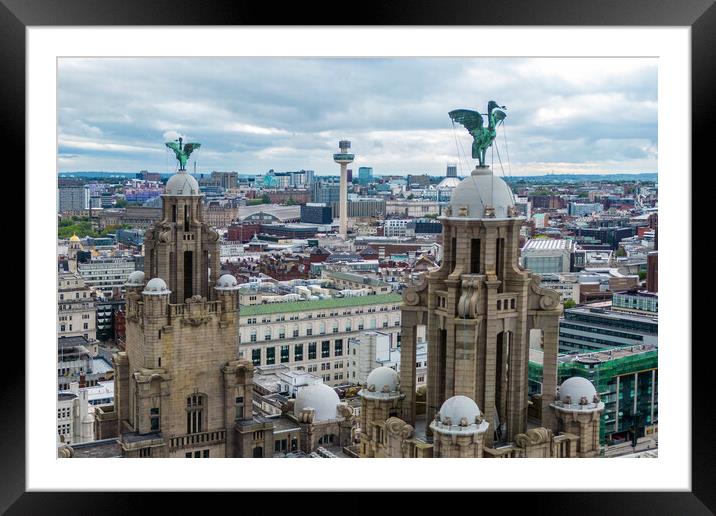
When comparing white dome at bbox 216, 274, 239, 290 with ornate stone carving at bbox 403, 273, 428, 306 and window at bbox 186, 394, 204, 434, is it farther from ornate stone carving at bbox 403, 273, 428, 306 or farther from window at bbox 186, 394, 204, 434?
ornate stone carving at bbox 403, 273, 428, 306

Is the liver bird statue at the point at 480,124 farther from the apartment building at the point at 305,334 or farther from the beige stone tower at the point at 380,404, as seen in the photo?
the apartment building at the point at 305,334

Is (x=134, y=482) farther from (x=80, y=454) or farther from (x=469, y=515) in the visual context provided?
(x=80, y=454)

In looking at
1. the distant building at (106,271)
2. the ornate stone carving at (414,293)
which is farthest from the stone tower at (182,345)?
the distant building at (106,271)

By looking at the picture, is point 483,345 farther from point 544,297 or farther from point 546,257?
point 546,257

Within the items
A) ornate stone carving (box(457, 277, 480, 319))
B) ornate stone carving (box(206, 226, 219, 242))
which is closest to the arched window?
ornate stone carving (box(206, 226, 219, 242))
